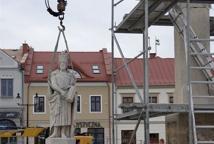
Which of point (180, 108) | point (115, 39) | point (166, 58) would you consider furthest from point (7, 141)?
point (180, 108)

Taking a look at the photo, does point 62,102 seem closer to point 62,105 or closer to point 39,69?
point 62,105

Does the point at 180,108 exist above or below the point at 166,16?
below

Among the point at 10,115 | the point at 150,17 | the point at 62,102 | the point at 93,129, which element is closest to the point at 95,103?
the point at 93,129

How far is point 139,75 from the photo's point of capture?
179 feet

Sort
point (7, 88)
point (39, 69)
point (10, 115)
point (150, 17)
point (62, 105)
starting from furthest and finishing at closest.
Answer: point (39, 69) < point (7, 88) < point (10, 115) < point (150, 17) < point (62, 105)

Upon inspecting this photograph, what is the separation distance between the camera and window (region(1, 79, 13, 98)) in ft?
169

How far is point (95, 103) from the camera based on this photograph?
172 ft

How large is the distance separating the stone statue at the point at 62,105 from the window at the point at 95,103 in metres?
39.6

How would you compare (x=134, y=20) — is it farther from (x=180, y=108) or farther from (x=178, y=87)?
(x=180, y=108)

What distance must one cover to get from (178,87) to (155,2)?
71.8 inches

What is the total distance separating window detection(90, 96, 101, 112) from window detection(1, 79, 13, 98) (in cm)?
708

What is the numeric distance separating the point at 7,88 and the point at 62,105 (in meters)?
39.8

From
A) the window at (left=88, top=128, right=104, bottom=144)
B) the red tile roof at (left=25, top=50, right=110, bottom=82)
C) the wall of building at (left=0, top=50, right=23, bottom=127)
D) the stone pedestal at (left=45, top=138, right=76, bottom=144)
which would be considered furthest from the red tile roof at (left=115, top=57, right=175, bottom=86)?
the stone pedestal at (left=45, top=138, right=76, bottom=144)

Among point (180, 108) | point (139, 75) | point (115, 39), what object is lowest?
point (180, 108)
